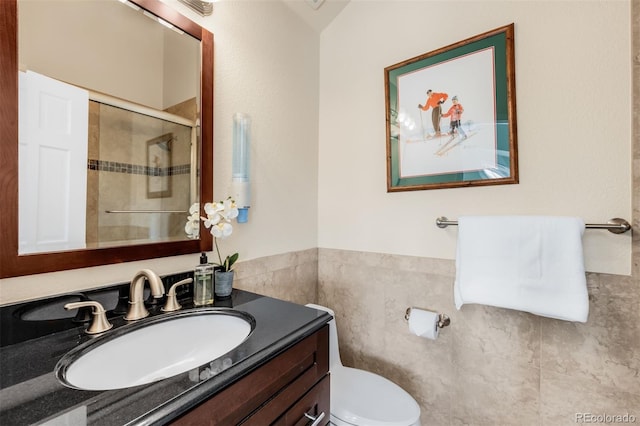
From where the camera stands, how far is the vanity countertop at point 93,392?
45cm

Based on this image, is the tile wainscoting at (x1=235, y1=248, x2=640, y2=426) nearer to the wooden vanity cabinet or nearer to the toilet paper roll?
the toilet paper roll

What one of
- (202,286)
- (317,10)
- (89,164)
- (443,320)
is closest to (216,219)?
(202,286)

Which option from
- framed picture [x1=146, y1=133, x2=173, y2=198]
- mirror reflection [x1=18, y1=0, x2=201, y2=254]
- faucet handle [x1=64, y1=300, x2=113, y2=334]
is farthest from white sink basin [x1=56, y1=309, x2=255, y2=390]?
framed picture [x1=146, y1=133, x2=173, y2=198]

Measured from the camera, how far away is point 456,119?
51.6 inches

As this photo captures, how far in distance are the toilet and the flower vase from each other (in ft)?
2.03

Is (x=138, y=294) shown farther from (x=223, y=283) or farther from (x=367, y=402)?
(x=367, y=402)

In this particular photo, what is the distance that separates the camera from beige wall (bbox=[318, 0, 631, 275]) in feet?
3.36

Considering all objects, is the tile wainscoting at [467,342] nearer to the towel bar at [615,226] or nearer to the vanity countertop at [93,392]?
the towel bar at [615,226]

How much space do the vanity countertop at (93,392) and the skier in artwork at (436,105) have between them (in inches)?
44.1

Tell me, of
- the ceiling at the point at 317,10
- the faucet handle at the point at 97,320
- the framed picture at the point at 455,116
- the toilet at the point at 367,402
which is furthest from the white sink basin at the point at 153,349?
the ceiling at the point at 317,10

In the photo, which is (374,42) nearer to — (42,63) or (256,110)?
(256,110)

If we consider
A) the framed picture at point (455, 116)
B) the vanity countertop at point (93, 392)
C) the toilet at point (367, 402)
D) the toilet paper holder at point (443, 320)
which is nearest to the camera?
the vanity countertop at point (93, 392)

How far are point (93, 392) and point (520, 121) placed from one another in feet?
5.20

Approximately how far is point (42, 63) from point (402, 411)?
1.65 meters
